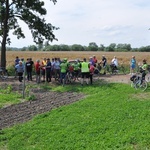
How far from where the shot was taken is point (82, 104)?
1477cm

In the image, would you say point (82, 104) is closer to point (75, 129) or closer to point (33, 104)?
point (33, 104)

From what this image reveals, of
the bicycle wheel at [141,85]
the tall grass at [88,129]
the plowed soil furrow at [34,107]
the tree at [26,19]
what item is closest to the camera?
the tall grass at [88,129]

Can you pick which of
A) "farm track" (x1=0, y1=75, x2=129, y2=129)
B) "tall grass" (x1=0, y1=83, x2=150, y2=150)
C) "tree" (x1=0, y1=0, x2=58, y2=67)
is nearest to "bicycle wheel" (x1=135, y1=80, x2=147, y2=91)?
"farm track" (x1=0, y1=75, x2=129, y2=129)

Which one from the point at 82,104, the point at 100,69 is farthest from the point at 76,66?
the point at 82,104

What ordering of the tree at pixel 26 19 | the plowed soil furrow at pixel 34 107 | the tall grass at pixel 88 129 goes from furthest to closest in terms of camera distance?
the tree at pixel 26 19
the plowed soil furrow at pixel 34 107
the tall grass at pixel 88 129

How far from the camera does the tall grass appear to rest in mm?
9531

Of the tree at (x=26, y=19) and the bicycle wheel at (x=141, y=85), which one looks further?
the tree at (x=26, y=19)

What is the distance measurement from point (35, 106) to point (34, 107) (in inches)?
8.7

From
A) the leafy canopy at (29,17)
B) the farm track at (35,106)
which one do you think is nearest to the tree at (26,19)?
the leafy canopy at (29,17)

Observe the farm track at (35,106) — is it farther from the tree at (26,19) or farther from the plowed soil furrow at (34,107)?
the tree at (26,19)

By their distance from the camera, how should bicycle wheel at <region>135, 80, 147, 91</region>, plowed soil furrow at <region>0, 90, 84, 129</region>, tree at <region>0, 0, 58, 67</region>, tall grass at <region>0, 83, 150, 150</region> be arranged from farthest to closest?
tree at <region>0, 0, 58, 67</region> → bicycle wheel at <region>135, 80, 147, 91</region> → plowed soil furrow at <region>0, 90, 84, 129</region> → tall grass at <region>0, 83, 150, 150</region>

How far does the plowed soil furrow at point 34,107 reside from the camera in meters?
12.9

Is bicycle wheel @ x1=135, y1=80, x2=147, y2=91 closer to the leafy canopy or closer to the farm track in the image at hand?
the farm track

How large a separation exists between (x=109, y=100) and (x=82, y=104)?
4.32ft
